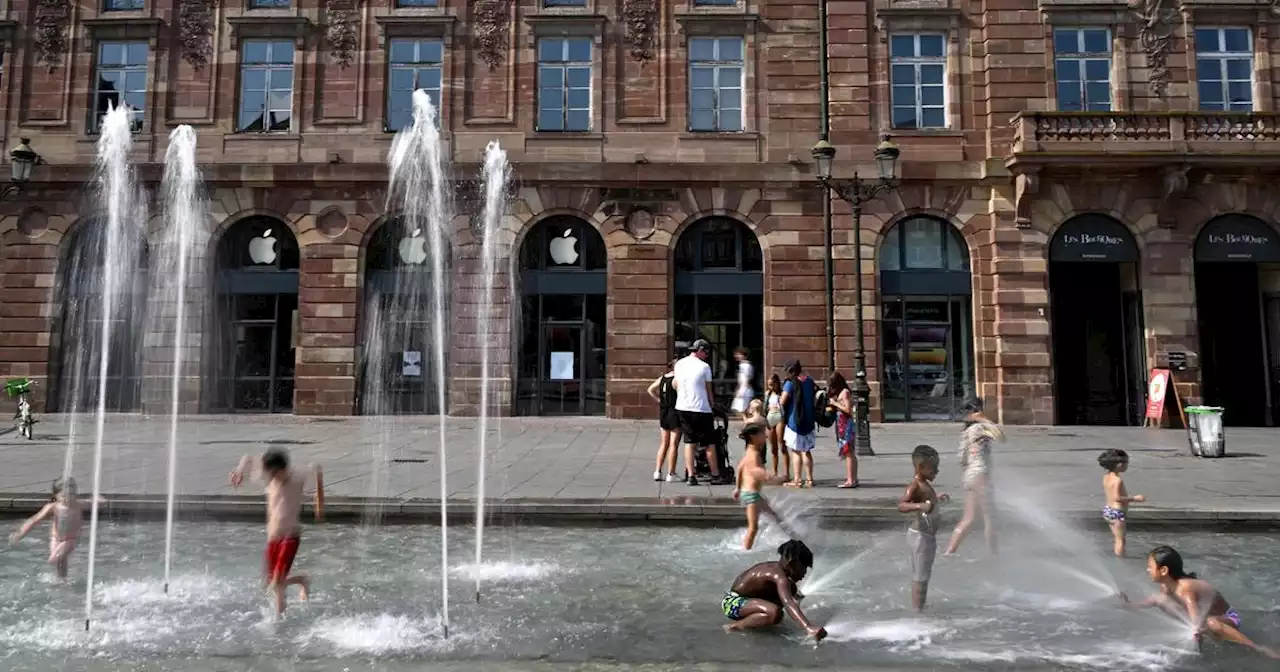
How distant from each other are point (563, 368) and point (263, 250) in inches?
363

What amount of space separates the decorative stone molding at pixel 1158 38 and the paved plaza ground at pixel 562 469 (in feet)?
31.5

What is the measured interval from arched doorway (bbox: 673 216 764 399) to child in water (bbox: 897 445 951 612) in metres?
15.7

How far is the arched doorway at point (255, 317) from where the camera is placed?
2202 cm

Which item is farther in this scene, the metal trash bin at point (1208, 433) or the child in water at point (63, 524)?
the metal trash bin at point (1208, 433)

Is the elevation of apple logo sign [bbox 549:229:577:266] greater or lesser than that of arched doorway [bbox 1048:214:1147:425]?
greater

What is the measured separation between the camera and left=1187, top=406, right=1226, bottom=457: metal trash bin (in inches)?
561

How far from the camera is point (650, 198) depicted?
21766 millimetres

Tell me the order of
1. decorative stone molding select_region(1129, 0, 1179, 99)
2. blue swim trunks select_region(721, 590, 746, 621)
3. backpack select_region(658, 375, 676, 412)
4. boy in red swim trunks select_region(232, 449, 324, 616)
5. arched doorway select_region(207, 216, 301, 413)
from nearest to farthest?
blue swim trunks select_region(721, 590, 746, 621) → boy in red swim trunks select_region(232, 449, 324, 616) → backpack select_region(658, 375, 676, 412) → decorative stone molding select_region(1129, 0, 1179, 99) → arched doorway select_region(207, 216, 301, 413)

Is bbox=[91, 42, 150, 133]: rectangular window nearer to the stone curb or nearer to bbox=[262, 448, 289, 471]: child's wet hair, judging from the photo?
the stone curb

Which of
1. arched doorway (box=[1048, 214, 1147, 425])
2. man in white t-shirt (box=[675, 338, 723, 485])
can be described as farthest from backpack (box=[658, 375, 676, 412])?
arched doorway (box=[1048, 214, 1147, 425])

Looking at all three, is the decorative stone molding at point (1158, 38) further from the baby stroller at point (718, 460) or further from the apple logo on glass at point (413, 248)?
the apple logo on glass at point (413, 248)

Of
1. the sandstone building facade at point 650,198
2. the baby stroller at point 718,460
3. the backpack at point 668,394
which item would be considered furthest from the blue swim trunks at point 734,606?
the sandstone building facade at point 650,198

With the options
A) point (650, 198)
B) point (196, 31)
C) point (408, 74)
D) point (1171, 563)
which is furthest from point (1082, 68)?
point (196, 31)

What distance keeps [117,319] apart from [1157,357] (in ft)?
95.4
